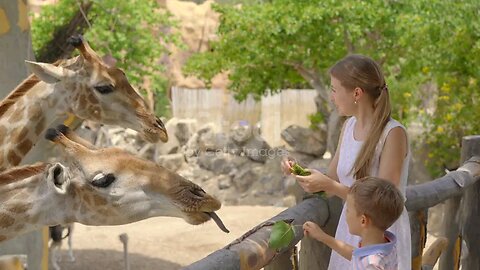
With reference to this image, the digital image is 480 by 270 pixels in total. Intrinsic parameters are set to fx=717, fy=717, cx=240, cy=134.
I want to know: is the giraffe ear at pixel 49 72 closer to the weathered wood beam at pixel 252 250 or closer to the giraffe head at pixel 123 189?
the giraffe head at pixel 123 189

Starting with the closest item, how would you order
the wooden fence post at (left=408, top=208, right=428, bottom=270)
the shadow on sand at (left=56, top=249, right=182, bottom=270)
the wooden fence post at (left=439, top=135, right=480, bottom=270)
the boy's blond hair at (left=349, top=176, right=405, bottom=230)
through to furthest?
the boy's blond hair at (left=349, top=176, right=405, bottom=230) < the wooden fence post at (left=408, top=208, right=428, bottom=270) < the wooden fence post at (left=439, top=135, right=480, bottom=270) < the shadow on sand at (left=56, top=249, right=182, bottom=270)

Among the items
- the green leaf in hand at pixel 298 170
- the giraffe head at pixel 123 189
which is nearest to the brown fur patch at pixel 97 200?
the giraffe head at pixel 123 189

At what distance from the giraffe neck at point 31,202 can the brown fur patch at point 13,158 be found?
1045 mm

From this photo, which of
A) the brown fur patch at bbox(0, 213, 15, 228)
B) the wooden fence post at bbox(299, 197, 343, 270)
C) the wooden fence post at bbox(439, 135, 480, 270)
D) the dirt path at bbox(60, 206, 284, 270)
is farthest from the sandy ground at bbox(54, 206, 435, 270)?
the brown fur patch at bbox(0, 213, 15, 228)

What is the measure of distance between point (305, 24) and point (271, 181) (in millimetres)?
4116

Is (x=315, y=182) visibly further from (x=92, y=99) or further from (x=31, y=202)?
(x=92, y=99)

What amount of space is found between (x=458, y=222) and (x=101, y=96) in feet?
6.44

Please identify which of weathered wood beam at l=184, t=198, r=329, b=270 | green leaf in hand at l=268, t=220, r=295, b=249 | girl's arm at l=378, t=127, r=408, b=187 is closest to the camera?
weathered wood beam at l=184, t=198, r=329, b=270

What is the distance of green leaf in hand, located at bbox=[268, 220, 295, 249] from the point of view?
2.02 m

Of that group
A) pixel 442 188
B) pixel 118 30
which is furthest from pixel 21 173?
pixel 118 30

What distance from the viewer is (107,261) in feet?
23.4

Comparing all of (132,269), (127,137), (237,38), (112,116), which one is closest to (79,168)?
(112,116)

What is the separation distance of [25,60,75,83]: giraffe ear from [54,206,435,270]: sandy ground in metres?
3.30

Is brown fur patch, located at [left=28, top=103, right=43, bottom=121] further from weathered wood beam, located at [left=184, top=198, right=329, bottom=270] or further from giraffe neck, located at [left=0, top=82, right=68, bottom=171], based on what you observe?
weathered wood beam, located at [left=184, top=198, right=329, bottom=270]
